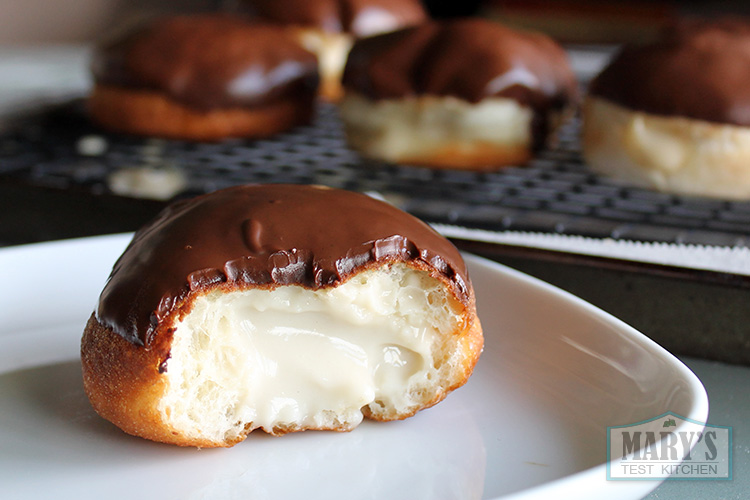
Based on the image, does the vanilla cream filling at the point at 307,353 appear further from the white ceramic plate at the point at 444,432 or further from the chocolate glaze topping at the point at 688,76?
the chocolate glaze topping at the point at 688,76

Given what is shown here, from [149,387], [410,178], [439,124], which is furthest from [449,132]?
[149,387]

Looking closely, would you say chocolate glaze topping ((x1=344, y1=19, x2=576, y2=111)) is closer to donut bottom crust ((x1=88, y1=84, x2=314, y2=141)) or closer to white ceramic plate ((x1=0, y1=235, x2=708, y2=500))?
donut bottom crust ((x1=88, y1=84, x2=314, y2=141))

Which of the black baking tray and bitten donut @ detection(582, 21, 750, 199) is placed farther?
bitten donut @ detection(582, 21, 750, 199)

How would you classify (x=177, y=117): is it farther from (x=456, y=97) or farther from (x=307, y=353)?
(x=307, y=353)

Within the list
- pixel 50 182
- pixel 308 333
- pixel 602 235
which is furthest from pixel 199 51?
pixel 308 333

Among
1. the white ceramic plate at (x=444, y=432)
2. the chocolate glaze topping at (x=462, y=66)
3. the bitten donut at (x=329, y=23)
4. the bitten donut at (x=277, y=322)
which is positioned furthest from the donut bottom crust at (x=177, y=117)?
the bitten donut at (x=277, y=322)

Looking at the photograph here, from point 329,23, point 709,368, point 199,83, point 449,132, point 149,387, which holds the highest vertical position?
point 329,23

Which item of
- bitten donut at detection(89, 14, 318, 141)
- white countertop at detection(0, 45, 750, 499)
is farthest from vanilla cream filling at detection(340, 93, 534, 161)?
white countertop at detection(0, 45, 750, 499)
